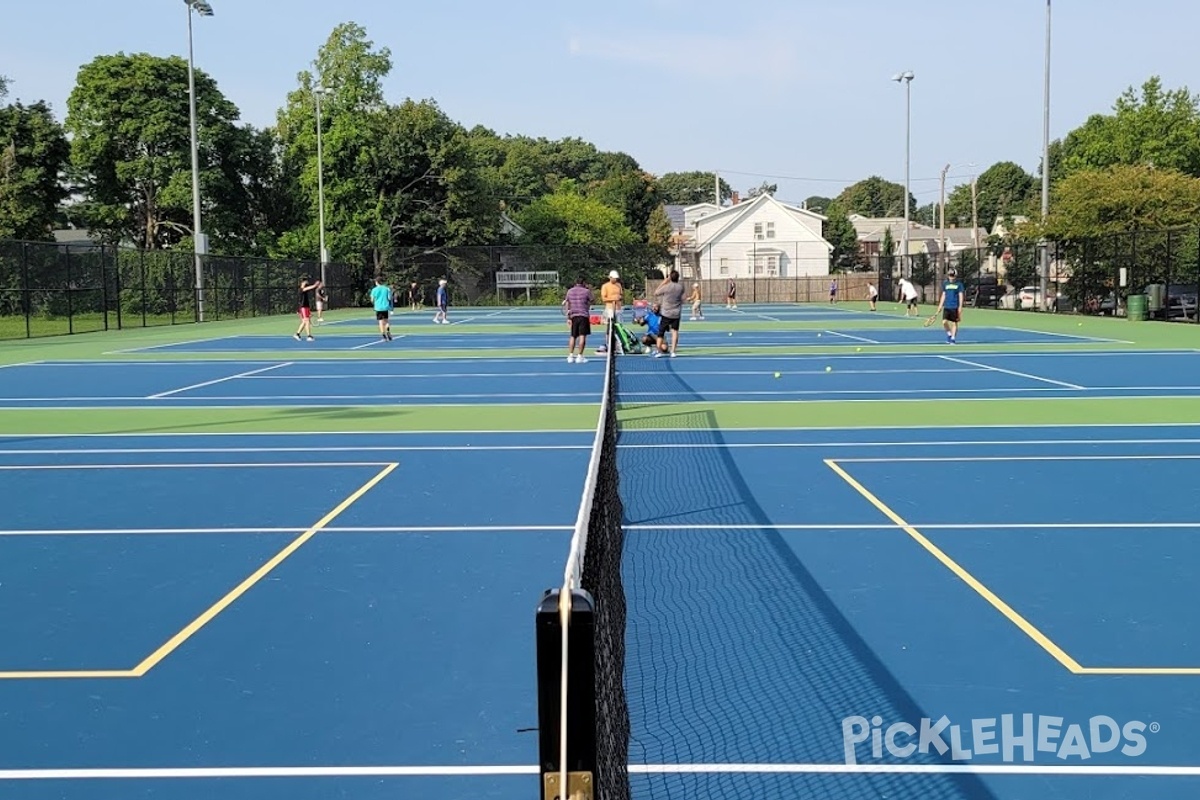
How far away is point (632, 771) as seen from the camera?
4457 millimetres

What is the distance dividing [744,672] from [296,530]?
174 inches

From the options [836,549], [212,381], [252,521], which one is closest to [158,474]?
[252,521]

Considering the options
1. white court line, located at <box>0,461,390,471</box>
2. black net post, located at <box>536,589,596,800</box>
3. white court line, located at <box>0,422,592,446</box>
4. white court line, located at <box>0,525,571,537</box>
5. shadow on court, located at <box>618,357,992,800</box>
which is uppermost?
black net post, located at <box>536,589,596,800</box>

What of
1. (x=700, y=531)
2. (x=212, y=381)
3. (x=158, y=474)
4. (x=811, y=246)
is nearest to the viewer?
(x=700, y=531)

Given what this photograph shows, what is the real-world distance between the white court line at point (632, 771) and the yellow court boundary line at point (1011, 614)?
3.73 feet

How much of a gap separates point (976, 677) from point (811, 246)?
90.8m

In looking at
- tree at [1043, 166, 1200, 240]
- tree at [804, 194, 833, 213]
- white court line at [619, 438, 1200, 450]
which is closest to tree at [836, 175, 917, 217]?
tree at [804, 194, 833, 213]

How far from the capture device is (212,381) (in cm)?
2095

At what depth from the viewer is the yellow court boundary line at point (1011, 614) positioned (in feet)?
18.1

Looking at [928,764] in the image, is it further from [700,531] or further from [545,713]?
[700,531]

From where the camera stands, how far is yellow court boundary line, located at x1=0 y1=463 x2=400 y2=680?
18.5ft

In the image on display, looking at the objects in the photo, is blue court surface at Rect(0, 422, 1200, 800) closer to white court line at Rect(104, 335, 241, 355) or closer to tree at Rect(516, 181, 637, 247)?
white court line at Rect(104, 335, 241, 355)

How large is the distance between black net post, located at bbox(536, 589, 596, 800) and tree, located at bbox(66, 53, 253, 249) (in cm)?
6499

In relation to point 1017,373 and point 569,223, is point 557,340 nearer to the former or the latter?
point 1017,373
